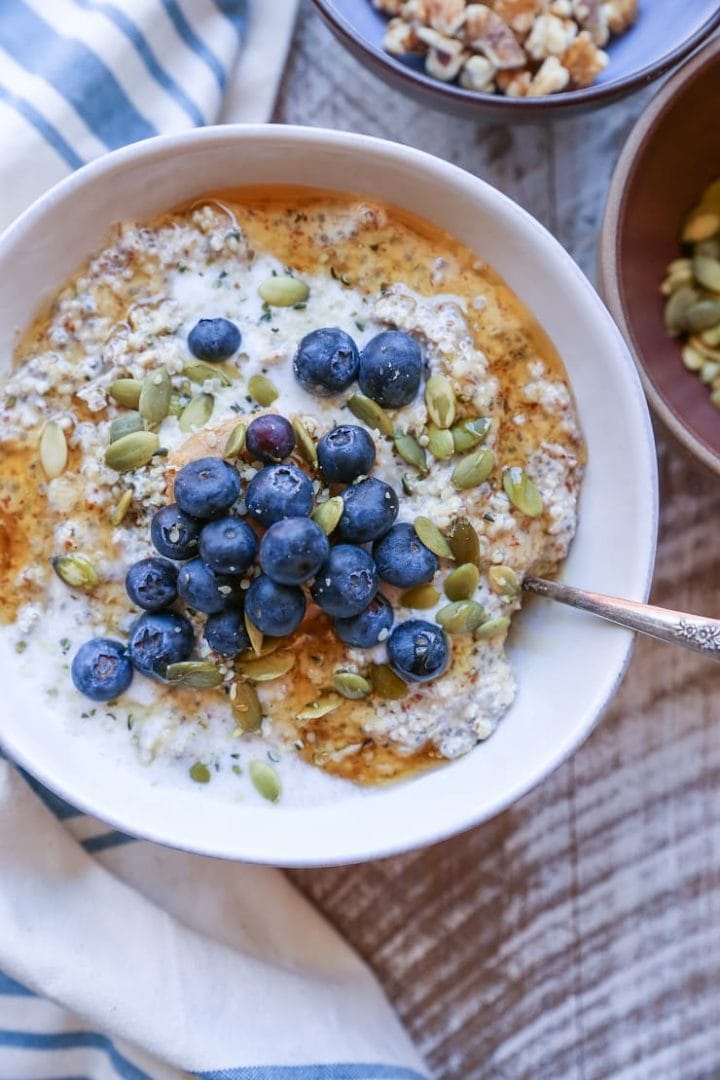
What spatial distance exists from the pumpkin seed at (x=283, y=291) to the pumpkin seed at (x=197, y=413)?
17cm

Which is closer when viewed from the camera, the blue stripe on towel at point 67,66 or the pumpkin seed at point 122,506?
the pumpkin seed at point 122,506

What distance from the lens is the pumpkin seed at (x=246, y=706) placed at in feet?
4.86

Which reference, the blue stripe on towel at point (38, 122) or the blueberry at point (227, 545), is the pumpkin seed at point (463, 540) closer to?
the blueberry at point (227, 545)

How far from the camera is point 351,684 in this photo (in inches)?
57.5

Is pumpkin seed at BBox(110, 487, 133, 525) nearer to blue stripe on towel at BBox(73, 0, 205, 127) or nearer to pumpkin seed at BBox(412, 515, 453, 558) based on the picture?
pumpkin seed at BBox(412, 515, 453, 558)

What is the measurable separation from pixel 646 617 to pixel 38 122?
1.15 meters

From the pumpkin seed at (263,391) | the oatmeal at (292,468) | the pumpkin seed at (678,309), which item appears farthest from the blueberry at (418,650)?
the pumpkin seed at (678,309)

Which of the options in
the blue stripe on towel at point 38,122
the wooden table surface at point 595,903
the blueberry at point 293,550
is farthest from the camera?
the wooden table surface at point 595,903

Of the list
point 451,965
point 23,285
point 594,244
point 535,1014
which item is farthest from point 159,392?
point 535,1014

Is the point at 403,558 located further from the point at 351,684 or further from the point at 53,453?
the point at 53,453

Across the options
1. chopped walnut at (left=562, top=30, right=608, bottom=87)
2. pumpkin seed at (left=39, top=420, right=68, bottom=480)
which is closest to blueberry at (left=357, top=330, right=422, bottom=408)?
pumpkin seed at (left=39, top=420, right=68, bottom=480)

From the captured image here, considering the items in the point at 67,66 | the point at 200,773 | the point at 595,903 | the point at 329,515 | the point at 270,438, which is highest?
the point at 67,66

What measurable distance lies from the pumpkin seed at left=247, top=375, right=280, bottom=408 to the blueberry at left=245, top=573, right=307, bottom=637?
0.84ft

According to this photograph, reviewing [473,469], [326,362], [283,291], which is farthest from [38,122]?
[473,469]
